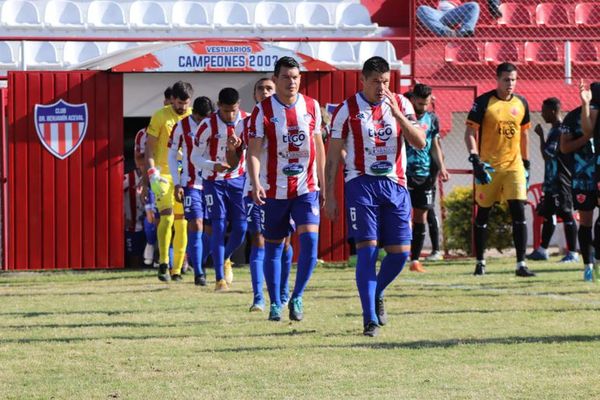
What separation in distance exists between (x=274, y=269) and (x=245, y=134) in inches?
46.4

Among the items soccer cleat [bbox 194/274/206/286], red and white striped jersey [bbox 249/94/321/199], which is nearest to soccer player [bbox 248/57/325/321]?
red and white striped jersey [bbox 249/94/321/199]

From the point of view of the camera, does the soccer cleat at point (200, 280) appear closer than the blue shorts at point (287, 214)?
No

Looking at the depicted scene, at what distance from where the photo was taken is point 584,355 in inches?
320

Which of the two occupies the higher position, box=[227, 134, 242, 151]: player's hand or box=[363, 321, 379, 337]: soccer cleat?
box=[227, 134, 242, 151]: player's hand

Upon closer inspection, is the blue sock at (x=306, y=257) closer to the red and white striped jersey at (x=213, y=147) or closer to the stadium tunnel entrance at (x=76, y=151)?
the red and white striped jersey at (x=213, y=147)

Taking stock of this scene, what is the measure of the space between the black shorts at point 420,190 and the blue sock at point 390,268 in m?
5.85

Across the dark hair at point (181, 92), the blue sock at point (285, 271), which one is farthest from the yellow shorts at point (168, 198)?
the blue sock at point (285, 271)

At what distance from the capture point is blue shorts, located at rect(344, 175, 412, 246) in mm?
9438

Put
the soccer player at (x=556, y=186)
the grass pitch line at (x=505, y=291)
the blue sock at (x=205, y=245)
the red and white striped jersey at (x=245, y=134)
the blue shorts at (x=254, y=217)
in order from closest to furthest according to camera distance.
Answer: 1. the red and white striped jersey at (x=245, y=134)
2. the blue shorts at (x=254, y=217)
3. the grass pitch line at (x=505, y=291)
4. the blue sock at (x=205, y=245)
5. the soccer player at (x=556, y=186)

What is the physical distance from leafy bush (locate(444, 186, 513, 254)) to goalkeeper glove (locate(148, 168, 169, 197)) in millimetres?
5236

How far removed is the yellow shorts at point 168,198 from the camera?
14.3 metres

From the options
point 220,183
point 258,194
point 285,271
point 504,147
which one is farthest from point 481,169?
point 258,194

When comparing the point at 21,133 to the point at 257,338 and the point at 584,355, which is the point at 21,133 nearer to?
the point at 257,338

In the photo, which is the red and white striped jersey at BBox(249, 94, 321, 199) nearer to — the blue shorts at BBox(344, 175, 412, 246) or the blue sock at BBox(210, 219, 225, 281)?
the blue shorts at BBox(344, 175, 412, 246)
